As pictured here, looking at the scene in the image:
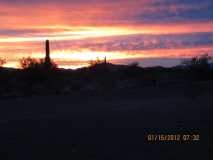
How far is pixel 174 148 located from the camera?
883 inches

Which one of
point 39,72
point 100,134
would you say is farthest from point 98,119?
point 39,72

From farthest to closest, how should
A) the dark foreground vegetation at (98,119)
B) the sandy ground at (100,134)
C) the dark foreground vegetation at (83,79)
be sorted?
the dark foreground vegetation at (83,79) → the dark foreground vegetation at (98,119) → the sandy ground at (100,134)

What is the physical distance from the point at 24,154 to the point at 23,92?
46.3 m

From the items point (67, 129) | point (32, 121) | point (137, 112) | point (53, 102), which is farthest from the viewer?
point (53, 102)

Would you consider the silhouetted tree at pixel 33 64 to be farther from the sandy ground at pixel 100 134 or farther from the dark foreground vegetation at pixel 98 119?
the sandy ground at pixel 100 134

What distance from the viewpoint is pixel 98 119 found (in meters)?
36.0

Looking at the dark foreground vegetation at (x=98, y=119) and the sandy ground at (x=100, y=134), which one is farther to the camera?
the dark foreground vegetation at (x=98, y=119)

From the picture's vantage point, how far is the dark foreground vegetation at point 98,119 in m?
22.4

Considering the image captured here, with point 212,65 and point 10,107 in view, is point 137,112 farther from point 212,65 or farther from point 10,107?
point 212,65

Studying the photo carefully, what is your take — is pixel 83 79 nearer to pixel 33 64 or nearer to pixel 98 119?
pixel 33 64

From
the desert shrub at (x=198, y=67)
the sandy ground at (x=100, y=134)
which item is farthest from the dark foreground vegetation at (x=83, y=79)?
the sandy ground at (x=100, y=134)

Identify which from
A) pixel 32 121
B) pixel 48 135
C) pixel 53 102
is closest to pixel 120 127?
pixel 48 135

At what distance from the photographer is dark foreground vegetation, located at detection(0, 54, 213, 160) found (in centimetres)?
2238

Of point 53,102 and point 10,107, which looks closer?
point 10,107
